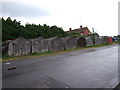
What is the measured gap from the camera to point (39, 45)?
1642 centimetres

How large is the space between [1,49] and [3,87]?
10.1 meters

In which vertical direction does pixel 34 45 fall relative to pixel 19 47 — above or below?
above

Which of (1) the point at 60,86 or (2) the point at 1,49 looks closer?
(1) the point at 60,86

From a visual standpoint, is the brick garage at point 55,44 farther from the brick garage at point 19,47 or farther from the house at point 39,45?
the brick garage at point 19,47

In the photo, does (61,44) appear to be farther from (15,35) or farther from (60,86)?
(60,86)

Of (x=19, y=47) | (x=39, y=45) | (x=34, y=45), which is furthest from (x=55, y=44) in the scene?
(x=19, y=47)

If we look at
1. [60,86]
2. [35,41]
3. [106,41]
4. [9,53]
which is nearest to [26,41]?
[35,41]

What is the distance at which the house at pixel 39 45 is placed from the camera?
1589cm

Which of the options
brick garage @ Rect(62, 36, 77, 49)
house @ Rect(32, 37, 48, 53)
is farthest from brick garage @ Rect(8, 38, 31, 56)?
brick garage @ Rect(62, 36, 77, 49)

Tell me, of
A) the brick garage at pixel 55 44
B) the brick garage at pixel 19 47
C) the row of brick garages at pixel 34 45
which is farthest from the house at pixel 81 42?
the brick garage at pixel 19 47

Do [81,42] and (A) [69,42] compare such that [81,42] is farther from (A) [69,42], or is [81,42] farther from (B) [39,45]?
(B) [39,45]

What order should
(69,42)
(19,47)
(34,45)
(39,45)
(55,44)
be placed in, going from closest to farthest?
(19,47) → (34,45) → (39,45) → (55,44) → (69,42)

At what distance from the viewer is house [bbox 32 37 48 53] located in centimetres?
1589

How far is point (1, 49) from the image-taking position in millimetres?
13438
